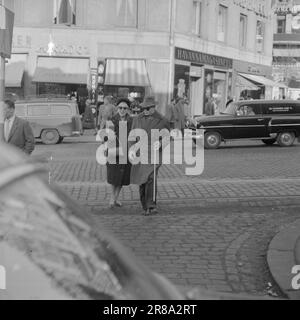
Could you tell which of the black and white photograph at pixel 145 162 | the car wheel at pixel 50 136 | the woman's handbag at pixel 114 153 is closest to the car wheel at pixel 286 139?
the black and white photograph at pixel 145 162

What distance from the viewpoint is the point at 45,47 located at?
1056 inches

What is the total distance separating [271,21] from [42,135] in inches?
955

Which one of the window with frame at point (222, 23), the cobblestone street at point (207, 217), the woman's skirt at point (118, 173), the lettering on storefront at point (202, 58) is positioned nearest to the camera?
the cobblestone street at point (207, 217)

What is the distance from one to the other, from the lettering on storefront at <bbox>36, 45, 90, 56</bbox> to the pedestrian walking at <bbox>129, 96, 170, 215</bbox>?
19.8 metres

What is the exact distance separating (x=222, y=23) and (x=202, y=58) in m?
3.56

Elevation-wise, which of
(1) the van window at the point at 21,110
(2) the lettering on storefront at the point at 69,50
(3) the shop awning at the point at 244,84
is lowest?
(1) the van window at the point at 21,110

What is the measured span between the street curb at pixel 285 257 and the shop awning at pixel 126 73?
810 inches

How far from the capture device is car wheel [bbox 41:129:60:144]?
65.8 feet

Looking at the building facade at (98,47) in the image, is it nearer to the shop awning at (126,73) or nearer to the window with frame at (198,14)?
the shop awning at (126,73)

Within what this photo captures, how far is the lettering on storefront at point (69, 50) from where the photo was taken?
1057 inches

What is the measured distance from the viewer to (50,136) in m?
20.1

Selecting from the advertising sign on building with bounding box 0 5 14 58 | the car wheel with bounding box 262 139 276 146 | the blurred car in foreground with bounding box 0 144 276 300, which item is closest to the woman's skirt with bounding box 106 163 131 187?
the advertising sign on building with bounding box 0 5 14 58

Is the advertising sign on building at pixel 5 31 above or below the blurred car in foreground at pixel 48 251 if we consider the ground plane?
above

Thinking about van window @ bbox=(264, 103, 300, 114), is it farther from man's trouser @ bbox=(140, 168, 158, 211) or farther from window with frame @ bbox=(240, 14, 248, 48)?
window with frame @ bbox=(240, 14, 248, 48)
